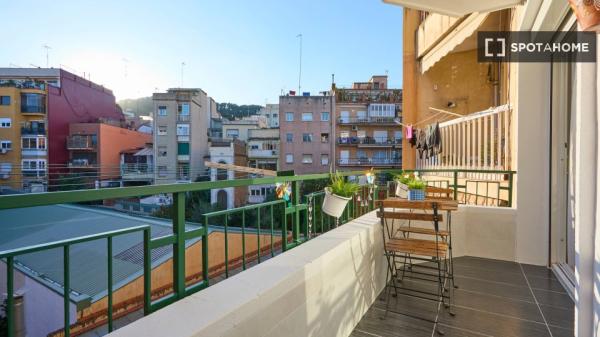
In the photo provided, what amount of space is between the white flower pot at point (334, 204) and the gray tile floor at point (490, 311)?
33.0 inches

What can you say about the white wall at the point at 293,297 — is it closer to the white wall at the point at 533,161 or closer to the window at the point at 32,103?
the white wall at the point at 533,161

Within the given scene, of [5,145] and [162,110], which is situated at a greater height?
[162,110]

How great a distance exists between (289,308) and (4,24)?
41038 mm

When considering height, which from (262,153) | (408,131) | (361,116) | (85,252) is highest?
(361,116)

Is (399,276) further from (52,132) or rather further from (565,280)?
(52,132)

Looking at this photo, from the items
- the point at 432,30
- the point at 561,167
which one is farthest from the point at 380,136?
the point at 561,167

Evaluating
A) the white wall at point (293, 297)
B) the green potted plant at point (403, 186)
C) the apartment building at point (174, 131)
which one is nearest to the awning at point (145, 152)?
the apartment building at point (174, 131)

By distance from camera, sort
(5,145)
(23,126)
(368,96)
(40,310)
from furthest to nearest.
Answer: (368,96)
(5,145)
(23,126)
(40,310)

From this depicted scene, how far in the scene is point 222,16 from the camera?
11203 mm

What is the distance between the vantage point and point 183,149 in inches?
1136

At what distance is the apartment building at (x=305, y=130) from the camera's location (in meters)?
29.1

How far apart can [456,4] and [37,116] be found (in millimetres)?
33946

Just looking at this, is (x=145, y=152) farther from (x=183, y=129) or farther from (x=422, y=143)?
(x=422, y=143)

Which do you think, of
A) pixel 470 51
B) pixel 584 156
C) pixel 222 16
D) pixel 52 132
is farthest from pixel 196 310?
pixel 52 132
